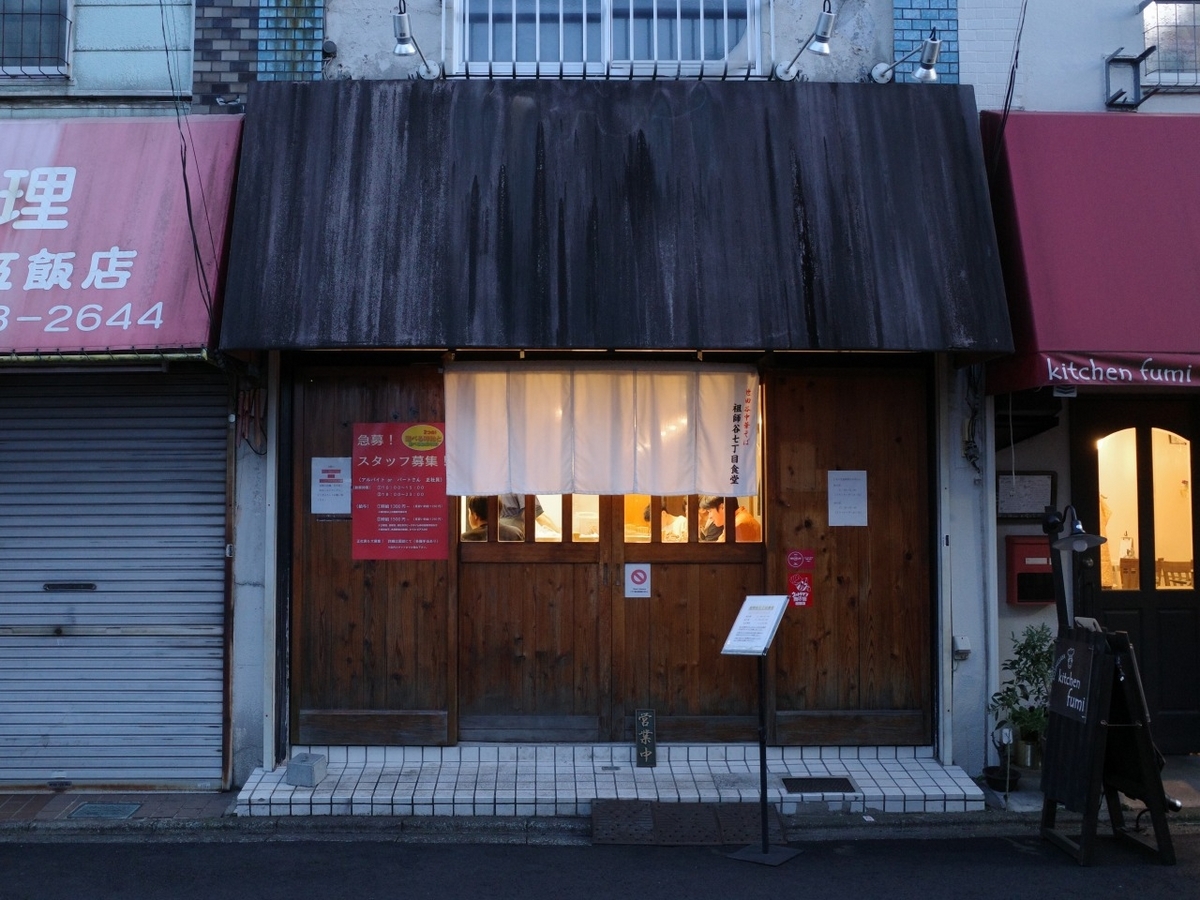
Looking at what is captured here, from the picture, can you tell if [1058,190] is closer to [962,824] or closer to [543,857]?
[962,824]

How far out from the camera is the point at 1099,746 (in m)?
6.16

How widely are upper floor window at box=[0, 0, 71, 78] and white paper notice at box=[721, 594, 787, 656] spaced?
6.50m

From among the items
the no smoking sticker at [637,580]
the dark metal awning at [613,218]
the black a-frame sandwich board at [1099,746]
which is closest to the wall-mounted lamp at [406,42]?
the dark metal awning at [613,218]

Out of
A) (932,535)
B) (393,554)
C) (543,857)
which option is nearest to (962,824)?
(932,535)

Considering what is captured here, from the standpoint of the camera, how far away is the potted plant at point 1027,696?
734cm

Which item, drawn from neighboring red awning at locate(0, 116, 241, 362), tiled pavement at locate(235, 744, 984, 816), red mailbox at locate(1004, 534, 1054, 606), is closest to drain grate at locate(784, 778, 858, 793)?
tiled pavement at locate(235, 744, 984, 816)

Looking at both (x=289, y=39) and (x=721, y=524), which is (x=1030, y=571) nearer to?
(x=721, y=524)

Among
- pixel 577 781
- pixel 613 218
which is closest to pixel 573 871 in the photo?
pixel 577 781

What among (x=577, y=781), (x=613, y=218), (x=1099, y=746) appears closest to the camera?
(x=1099, y=746)

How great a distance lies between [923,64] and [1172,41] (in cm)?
214

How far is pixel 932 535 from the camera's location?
25.7 feet

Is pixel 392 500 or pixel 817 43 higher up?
pixel 817 43

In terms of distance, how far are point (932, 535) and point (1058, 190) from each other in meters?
2.61

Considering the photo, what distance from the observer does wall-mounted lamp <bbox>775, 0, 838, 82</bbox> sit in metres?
7.51
